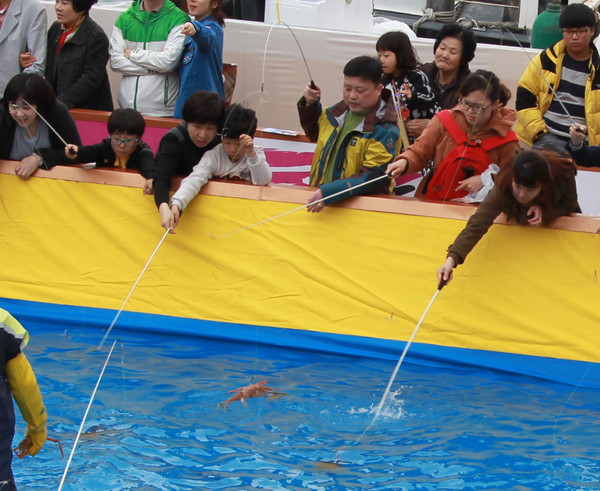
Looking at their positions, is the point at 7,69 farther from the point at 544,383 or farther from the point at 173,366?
the point at 544,383

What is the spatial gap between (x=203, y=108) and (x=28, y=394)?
2.74 m

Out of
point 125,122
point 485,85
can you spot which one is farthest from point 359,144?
point 125,122

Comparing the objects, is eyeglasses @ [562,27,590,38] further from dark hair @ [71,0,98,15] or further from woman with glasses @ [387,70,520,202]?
dark hair @ [71,0,98,15]

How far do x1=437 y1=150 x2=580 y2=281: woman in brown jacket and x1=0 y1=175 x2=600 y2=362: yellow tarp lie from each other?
0.55 feet

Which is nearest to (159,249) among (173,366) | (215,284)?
(215,284)

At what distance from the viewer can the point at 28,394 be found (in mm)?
3199

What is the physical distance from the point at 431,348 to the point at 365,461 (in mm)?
1300

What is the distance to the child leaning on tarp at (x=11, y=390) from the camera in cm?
305

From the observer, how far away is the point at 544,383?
Result: 17.5 ft

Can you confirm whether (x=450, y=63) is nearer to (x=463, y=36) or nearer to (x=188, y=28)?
(x=463, y=36)

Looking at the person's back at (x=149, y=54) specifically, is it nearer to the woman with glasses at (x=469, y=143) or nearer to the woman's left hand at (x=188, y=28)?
the woman's left hand at (x=188, y=28)

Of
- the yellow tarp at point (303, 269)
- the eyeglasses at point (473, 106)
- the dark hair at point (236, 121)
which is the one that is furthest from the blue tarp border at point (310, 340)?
the eyeglasses at point (473, 106)

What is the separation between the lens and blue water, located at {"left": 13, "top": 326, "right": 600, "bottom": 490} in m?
4.19

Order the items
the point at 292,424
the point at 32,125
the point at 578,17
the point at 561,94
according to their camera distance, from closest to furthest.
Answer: the point at 292,424 → the point at 32,125 → the point at 578,17 → the point at 561,94
